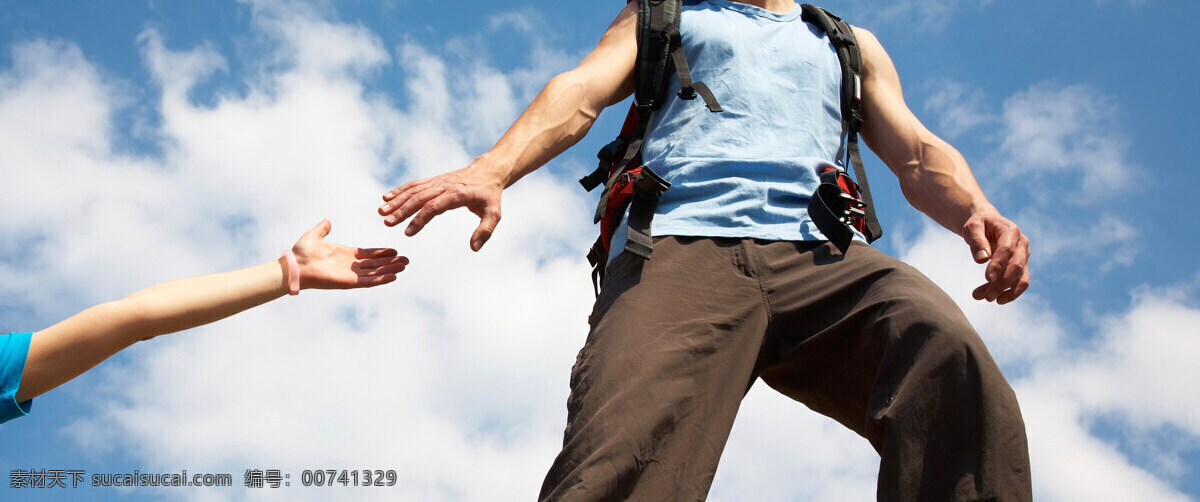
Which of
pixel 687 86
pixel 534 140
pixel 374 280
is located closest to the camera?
pixel 534 140

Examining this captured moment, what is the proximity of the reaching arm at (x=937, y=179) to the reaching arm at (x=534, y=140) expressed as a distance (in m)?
1.10

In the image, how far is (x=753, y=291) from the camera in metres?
3.50

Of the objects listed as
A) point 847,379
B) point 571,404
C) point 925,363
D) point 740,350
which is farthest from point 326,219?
point 925,363

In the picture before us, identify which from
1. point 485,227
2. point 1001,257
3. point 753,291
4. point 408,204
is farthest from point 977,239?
point 408,204

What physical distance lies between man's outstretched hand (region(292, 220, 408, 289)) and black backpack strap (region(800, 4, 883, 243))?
75.0 inches

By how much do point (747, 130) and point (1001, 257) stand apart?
103cm

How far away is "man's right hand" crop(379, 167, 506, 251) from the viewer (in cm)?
325

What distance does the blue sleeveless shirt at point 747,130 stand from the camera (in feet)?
12.1

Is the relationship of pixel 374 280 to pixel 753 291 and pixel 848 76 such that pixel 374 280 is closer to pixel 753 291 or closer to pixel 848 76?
pixel 753 291

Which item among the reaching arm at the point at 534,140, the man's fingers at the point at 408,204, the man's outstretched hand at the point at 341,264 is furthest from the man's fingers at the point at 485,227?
the man's outstretched hand at the point at 341,264

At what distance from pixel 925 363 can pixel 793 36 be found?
1.74m

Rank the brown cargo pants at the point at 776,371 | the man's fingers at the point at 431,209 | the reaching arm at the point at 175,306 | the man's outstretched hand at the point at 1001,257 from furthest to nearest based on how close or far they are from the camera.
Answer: the reaching arm at the point at 175,306, the man's outstretched hand at the point at 1001,257, the man's fingers at the point at 431,209, the brown cargo pants at the point at 776,371

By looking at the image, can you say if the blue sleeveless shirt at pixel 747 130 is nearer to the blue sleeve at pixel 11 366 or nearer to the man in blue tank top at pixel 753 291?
the man in blue tank top at pixel 753 291

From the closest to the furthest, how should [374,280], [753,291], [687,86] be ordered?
[753,291] < [687,86] < [374,280]
